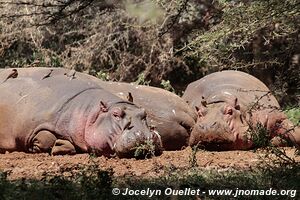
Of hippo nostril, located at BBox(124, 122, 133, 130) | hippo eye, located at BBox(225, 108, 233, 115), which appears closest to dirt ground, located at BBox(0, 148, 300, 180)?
hippo nostril, located at BBox(124, 122, 133, 130)

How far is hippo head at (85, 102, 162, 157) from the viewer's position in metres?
6.60

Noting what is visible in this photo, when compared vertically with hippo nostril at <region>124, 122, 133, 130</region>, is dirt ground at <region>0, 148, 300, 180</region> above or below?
below

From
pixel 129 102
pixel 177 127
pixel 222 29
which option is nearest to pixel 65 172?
pixel 129 102

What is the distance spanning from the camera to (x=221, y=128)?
761cm

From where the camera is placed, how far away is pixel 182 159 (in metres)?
6.53

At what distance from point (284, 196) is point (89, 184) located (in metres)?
1.25

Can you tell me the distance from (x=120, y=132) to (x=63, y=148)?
747 millimetres

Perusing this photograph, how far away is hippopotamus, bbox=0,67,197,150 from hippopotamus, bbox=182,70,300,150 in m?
0.25

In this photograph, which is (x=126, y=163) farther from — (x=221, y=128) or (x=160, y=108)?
(x=160, y=108)

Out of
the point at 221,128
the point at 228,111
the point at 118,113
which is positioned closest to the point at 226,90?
the point at 228,111

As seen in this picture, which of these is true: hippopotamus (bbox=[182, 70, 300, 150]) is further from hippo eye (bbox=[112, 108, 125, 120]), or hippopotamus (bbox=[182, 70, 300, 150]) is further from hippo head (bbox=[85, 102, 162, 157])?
hippo eye (bbox=[112, 108, 125, 120])

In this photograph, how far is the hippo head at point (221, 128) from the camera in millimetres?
7602

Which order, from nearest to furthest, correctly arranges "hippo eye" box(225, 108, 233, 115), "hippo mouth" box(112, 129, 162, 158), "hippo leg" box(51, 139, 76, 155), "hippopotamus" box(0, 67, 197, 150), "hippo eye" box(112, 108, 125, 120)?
"hippo mouth" box(112, 129, 162, 158)
"hippo eye" box(112, 108, 125, 120)
"hippo leg" box(51, 139, 76, 155)
"hippo eye" box(225, 108, 233, 115)
"hippopotamus" box(0, 67, 197, 150)

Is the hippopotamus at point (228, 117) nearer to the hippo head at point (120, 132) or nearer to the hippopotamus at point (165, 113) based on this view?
the hippopotamus at point (165, 113)
